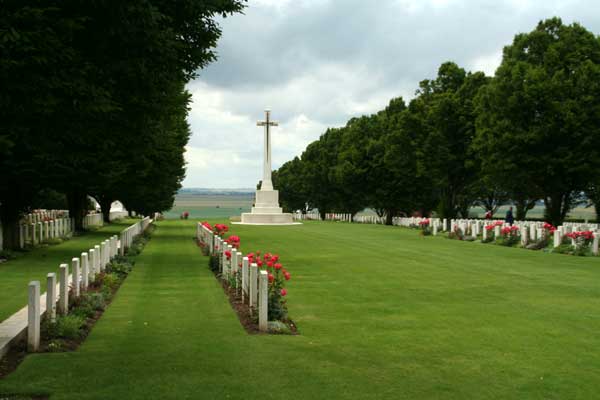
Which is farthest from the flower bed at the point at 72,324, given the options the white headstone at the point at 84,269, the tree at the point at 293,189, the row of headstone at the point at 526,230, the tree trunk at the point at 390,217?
the tree at the point at 293,189

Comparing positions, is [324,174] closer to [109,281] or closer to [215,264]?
[215,264]

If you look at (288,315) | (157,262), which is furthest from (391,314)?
(157,262)

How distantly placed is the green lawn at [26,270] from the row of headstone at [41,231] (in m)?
0.69

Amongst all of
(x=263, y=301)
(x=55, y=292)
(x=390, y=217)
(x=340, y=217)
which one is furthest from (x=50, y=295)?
(x=340, y=217)

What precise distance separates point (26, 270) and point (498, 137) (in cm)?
2758

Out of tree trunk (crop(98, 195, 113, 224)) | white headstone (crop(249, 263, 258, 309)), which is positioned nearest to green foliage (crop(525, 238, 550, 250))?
white headstone (crop(249, 263, 258, 309))

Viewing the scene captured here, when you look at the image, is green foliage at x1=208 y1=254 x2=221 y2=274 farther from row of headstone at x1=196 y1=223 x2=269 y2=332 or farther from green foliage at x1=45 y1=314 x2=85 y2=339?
green foliage at x1=45 y1=314 x2=85 y2=339

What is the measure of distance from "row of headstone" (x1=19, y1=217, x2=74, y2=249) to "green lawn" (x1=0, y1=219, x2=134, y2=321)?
2.28 ft

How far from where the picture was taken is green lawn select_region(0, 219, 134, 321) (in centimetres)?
1186

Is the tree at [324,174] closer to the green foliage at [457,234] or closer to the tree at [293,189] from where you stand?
the tree at [293,189]

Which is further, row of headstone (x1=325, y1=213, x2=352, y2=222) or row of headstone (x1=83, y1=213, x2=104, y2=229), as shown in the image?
row of headstone (x1=325, y1=213, x2=352, y2=222)

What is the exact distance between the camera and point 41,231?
26.4 m

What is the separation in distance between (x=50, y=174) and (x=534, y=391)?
18.7 metres

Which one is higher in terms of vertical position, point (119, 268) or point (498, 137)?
point (498, 137)
